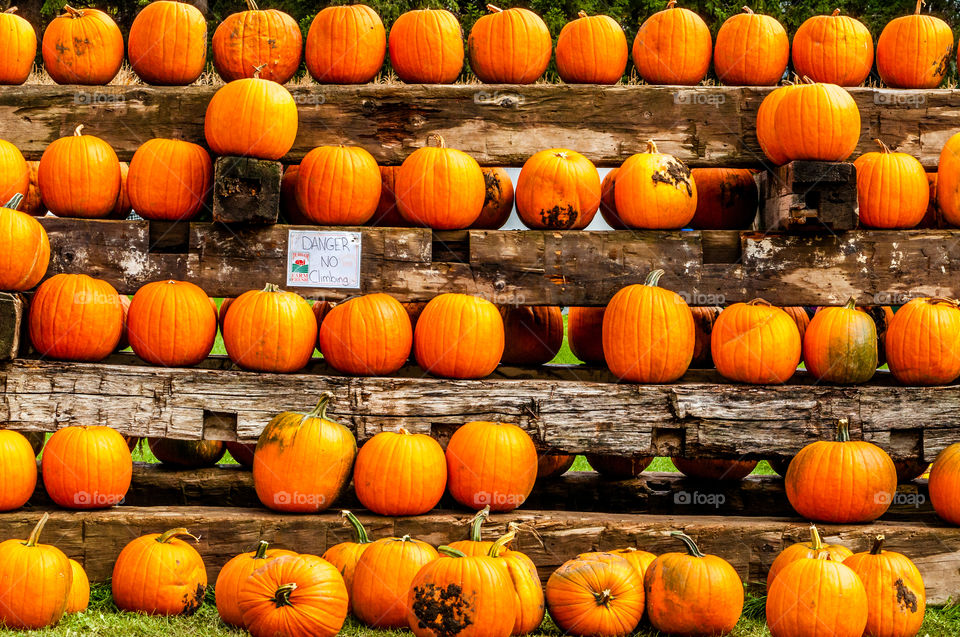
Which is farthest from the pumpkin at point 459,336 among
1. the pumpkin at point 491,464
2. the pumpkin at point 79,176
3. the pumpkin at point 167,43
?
the pumpkin at point 167,43

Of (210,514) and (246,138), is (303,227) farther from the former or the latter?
(210,514)

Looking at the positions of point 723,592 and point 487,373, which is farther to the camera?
point 487,373

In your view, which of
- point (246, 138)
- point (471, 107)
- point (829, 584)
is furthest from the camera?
point (471, 107)

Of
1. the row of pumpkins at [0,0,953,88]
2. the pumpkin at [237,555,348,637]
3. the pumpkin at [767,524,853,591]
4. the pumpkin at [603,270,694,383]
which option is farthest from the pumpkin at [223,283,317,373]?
the pumpkin at [767,524,853,591]

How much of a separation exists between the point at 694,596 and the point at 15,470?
2.75 metres

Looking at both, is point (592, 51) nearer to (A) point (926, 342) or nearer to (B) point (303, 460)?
(A) point (926, 342)

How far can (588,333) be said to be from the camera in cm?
480

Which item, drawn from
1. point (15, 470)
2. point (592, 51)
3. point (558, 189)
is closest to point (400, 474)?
point (558, 189)

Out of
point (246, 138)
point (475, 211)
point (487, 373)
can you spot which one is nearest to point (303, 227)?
point (246, 138)

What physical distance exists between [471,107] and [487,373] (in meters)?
1.27

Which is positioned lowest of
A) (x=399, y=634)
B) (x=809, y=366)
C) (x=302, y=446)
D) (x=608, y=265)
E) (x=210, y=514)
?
(x=399, y=634)

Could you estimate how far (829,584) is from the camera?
3.20m

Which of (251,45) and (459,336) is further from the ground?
(251,45)

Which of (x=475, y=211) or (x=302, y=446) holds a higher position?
(x=475, y=211)
